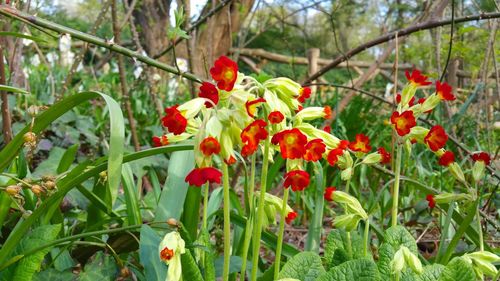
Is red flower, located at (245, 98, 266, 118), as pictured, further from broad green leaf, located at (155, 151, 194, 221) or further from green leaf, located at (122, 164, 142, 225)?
green leaf, located at (122, 164, 142, 225)

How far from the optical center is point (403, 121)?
120 centimetres

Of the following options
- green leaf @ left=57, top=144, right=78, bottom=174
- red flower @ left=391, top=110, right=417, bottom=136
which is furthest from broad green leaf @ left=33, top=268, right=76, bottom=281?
red flower @ left=391, top=110, right=417, bottom=136

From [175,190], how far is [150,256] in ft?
1.28

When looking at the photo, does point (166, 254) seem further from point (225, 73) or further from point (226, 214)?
point (225, 73)

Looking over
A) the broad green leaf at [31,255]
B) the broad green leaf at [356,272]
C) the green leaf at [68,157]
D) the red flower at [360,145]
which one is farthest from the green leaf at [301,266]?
the green leaf at [68,157]

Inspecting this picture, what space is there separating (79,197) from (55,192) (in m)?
0.63

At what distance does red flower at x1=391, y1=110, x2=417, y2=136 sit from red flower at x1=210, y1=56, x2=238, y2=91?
0.36 metres

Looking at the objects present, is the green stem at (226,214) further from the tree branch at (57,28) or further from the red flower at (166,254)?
the tree branch at (57,28)

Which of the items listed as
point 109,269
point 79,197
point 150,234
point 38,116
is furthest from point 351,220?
point 79,197

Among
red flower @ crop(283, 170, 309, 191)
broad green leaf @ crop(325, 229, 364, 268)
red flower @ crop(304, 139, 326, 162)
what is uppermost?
red flower @ crop(304, 139, 326, 162)

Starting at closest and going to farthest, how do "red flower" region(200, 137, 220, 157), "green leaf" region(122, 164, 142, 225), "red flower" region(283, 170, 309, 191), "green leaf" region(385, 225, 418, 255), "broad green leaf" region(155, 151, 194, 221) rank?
"red flower" region(200, 137, 220, 157), "red flower" region(283, 170, 309, 191), "green leaf" region(385, 225, 418, 255), "broad green leaf" region(155, 151, 194, 221), "green leaf" region(122, 164, 142, 225)

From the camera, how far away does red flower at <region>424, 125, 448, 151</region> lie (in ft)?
4.08

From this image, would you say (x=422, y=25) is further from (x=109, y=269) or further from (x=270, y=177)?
(x=109, y=269)

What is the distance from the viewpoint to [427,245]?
244 centimetres
